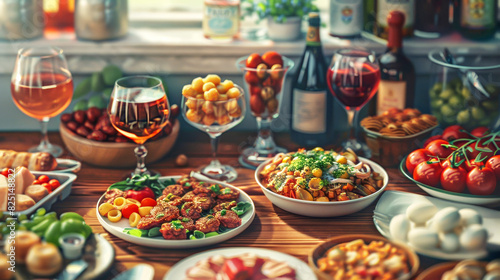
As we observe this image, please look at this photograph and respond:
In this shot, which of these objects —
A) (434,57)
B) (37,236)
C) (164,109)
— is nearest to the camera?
(37,236)

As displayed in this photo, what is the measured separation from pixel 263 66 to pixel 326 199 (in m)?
0.44

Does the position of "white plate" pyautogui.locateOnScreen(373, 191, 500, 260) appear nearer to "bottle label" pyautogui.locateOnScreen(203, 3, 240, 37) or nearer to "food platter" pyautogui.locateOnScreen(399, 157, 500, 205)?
"food platter" pyautogui.locateOnScreen(399, 157, 500, 205)

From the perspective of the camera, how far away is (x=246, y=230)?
1274 mm

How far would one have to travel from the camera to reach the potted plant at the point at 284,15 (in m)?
1.82

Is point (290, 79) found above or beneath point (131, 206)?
above

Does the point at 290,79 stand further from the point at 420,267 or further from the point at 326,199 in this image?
the point at 420,267

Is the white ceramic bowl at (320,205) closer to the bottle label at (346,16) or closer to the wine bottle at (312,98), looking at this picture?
Answer: the wine bottle at (312,98)

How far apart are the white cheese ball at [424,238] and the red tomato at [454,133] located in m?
0.49

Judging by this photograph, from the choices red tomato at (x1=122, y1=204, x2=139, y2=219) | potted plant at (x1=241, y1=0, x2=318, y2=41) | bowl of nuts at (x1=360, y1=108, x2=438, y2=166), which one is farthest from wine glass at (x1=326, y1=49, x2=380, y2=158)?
red tomato at (x1=122, y1=204, x2=139, y2=219)

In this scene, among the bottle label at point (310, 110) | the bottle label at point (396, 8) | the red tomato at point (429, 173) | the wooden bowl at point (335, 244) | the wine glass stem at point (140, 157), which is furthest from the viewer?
the bottle label at point (396, 8)

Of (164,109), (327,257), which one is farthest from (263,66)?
(327,257)

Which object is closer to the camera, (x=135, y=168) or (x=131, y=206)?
(x=131, y=206)

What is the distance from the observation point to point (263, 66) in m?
1.57

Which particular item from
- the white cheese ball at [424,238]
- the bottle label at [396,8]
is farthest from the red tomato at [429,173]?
the bottle label at [396,8]
